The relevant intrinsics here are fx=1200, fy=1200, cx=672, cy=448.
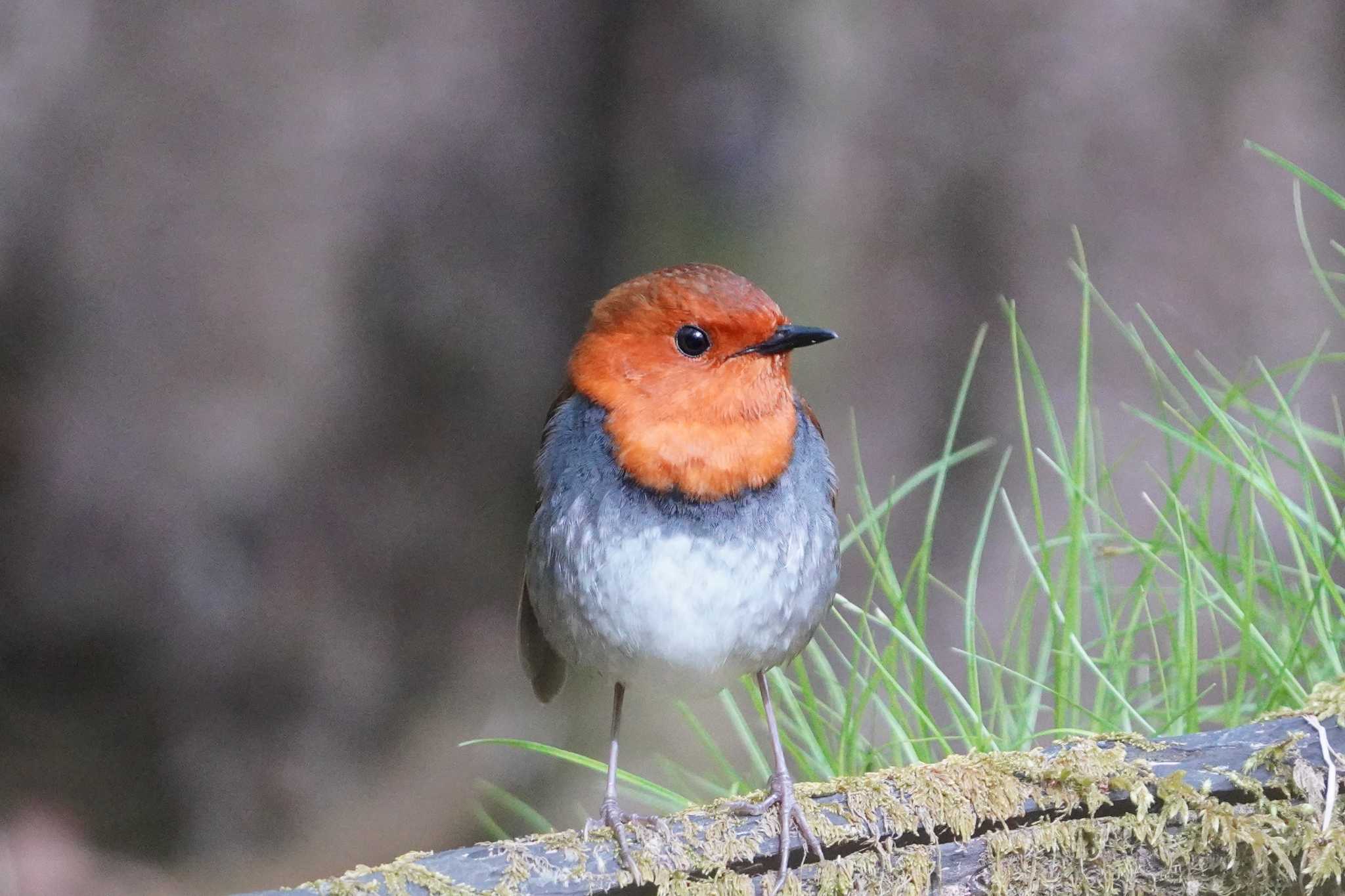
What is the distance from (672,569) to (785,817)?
392 millimetres

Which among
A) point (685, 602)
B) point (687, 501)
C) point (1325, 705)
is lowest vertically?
point (1325, 705)

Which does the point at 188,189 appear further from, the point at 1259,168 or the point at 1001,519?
the point at 1259,168

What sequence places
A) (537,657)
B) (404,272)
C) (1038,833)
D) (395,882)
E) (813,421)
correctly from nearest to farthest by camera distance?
(395,882) → (1038,833) → (813,421) → (537,657) → (404,272)

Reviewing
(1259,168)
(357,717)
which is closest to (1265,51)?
(1259,168)

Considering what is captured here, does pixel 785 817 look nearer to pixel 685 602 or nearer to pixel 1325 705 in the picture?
pixel 685 602

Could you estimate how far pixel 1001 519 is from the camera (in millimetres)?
3791

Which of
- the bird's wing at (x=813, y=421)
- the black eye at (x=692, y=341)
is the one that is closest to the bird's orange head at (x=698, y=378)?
the black eye at (x=692, y=341)

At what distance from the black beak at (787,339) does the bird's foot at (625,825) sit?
2.26 ft

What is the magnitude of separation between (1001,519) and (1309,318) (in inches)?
41.9

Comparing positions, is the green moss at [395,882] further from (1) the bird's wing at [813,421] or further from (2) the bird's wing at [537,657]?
(1) the bird's wing at [813,421]

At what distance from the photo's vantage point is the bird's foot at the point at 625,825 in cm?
167

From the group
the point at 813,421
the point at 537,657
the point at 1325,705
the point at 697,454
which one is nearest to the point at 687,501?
the point at 697,454

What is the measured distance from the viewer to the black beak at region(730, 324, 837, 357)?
176cm

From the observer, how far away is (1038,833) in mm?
1689
